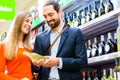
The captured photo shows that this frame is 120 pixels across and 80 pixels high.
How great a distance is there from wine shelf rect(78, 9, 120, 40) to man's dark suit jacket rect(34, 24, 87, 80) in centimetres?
49

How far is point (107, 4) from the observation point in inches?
134

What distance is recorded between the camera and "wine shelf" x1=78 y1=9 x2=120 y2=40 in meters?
3.02

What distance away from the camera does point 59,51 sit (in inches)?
100

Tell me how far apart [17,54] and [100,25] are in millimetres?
1178

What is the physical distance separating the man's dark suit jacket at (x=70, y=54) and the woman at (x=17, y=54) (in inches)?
6.7

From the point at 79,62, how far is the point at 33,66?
0.52 m

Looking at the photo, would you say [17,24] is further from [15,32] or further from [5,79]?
[5,79]

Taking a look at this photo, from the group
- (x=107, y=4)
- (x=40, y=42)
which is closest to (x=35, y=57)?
(x=40, y=42)

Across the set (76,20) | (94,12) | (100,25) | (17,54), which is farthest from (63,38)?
(76,20)

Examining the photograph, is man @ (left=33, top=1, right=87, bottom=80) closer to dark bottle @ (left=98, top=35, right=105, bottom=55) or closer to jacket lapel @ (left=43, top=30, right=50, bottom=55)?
jacket lapel @ (left=43, top=30, right=50, bottom=55)

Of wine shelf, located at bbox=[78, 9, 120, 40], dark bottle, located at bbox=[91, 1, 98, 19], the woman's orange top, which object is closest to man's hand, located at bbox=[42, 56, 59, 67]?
the woman's orange top

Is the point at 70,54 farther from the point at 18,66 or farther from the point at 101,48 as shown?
the point at 101,48

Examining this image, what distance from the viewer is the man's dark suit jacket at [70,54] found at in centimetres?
246

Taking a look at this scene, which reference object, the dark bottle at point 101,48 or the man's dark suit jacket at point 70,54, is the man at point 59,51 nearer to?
the man's dark suit jacket at point 70,54
